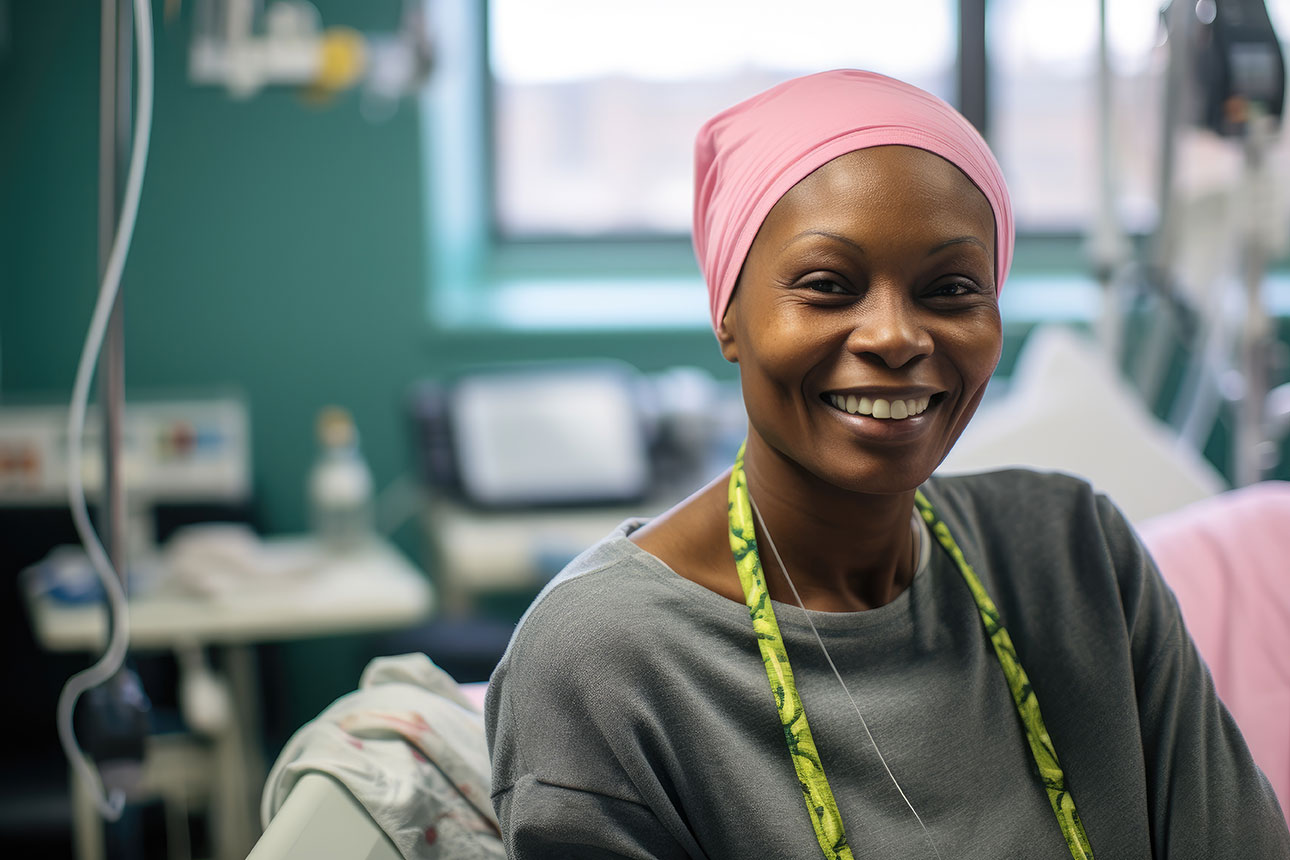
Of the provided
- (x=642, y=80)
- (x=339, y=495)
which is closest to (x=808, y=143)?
(x=339, y=495)

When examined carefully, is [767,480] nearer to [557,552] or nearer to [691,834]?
[691,834]

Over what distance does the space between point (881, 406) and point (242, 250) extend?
2474 millimetres

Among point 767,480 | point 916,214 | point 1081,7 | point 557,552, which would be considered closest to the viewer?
point 916,214

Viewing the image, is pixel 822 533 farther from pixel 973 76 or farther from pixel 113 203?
pixel 973 76

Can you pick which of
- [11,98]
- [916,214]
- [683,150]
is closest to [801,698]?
[916,214]

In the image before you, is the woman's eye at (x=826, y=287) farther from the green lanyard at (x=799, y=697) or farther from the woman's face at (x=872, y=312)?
the green lanyard at (x=799, y=697)

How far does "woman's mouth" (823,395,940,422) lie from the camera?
0.87 metres

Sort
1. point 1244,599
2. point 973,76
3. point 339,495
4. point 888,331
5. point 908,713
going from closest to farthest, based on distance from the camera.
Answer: point 888,331
point 908,713
point 1244,599
point 973,76
point 339,495

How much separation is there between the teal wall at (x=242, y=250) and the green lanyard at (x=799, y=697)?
7.24 ft

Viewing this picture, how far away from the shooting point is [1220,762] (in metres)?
1.03

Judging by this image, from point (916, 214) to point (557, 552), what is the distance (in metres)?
1.70

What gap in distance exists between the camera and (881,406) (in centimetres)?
87

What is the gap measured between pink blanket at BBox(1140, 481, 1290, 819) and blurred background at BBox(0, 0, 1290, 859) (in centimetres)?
38

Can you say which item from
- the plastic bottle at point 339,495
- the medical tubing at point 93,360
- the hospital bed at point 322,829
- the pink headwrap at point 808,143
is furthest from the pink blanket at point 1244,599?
the plastic bottle at point 339,495
